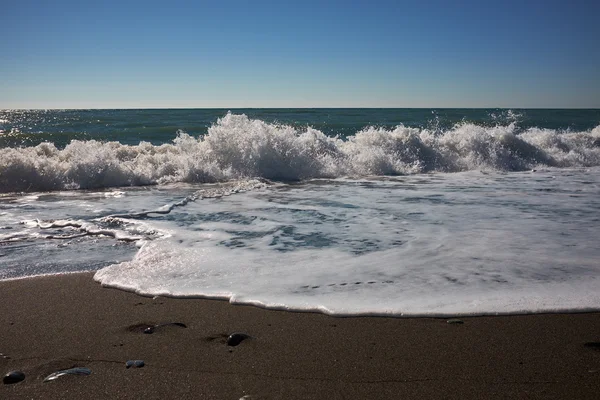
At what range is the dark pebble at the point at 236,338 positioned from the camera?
8.59ft

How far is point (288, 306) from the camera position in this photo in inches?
123

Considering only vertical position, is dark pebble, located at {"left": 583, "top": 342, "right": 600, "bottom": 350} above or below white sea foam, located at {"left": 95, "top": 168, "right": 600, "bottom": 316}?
below

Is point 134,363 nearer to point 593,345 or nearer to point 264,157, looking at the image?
point 593,345

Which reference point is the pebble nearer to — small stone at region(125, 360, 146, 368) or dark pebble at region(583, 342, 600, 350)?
small stone at region(125, 360, 146, 368)

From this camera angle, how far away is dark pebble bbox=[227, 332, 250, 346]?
8.59 feet

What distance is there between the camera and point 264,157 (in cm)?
1132

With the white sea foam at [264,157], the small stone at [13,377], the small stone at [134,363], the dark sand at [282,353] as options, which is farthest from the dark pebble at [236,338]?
the white sea foam at [264,157]

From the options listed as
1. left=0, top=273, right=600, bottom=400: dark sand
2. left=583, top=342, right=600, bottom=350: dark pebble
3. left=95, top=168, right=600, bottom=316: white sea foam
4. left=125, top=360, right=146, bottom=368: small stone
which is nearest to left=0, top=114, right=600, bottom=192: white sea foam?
left=95, top=168, right=600, bottom=316: white sea foam

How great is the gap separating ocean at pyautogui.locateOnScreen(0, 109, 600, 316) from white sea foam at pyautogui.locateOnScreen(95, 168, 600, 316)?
0.02 meters

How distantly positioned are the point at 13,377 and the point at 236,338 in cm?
104

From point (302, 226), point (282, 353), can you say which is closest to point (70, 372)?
point (282, 353)

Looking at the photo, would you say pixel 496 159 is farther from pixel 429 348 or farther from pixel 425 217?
pixel 429 348

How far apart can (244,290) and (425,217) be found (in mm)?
3063

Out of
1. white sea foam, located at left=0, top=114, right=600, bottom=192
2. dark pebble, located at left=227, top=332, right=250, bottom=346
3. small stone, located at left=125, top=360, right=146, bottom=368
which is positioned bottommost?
dark pebble, located at left=227, top=332, right=250, bottom=346
